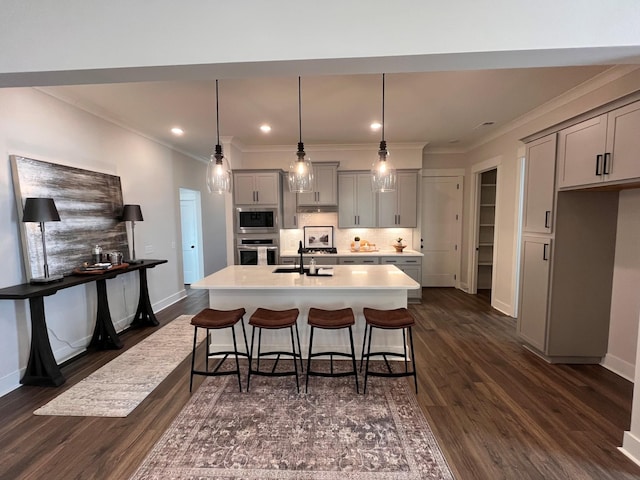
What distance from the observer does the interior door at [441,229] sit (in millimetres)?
5738

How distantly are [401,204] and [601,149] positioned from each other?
3.09 metres

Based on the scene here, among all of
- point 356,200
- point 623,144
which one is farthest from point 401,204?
point 623,144

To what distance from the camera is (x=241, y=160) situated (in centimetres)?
546

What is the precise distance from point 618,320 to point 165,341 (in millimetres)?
4874

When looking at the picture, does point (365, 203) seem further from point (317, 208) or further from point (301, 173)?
point (301, 173)

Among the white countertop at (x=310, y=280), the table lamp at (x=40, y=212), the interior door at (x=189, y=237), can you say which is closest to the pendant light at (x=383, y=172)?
the white countertop at (x=310, y=280)

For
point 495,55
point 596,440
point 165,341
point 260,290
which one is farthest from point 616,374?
point 165,341

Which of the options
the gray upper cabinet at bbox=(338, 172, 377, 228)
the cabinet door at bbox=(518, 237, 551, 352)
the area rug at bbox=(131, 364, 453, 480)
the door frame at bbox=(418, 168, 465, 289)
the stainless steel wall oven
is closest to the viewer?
the area rug at bbox=(131, 364, 453, 480)

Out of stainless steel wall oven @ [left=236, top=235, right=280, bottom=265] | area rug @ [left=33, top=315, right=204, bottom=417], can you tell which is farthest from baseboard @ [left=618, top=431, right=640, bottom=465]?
stainless steel wall oven @ [left=236, top=235, right=280, bottom=265]

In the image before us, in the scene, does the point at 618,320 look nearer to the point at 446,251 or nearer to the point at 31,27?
the point at 446,251

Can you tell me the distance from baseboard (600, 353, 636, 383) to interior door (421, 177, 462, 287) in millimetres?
3019

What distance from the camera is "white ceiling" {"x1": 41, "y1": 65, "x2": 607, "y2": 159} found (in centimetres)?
278

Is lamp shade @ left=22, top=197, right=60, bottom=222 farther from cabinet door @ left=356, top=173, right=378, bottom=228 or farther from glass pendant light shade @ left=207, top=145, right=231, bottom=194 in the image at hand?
cabinet door @ left=356, top=173, right=378, bottom=228

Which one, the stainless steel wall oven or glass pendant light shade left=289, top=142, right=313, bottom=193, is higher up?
glass pendant light shade left=289, top=142, right=313, bottom=193
